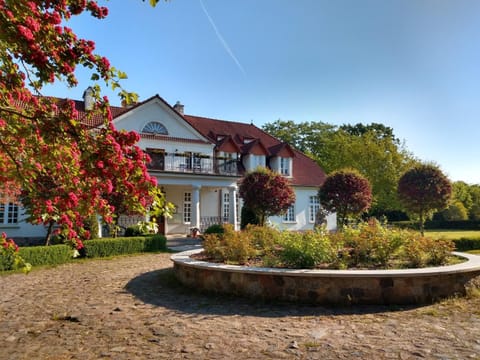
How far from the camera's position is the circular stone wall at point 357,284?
6094 millimetres

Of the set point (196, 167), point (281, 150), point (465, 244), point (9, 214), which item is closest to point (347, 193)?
point (465, 244)

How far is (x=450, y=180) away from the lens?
20484 mm

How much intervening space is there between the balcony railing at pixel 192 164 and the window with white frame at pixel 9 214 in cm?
749

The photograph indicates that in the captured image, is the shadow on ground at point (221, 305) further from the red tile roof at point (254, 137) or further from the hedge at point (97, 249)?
the red tile roof at point (254, 137)

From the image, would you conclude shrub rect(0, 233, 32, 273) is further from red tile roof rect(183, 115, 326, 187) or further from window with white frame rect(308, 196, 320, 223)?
window with white frame rect(308, 196, 320, 223)

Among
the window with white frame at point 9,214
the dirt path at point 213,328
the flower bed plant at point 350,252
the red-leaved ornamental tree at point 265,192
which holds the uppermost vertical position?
the red-leaved ornamental tree at point 265,192

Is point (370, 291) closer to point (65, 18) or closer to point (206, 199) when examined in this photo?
point (65, 18)

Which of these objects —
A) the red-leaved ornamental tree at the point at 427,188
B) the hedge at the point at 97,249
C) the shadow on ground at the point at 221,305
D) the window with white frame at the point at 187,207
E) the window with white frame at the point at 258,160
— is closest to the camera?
the shadow on ground at the point at 221,305

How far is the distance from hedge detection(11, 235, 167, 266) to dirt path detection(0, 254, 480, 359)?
14.2 ft

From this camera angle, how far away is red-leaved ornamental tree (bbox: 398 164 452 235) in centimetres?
2003

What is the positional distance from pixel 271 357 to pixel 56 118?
11.1 ft

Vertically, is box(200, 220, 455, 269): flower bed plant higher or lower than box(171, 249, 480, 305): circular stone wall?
higher

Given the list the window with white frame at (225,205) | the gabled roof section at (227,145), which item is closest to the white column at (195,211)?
the window with white frame at (225,205)

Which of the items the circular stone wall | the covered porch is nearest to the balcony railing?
the covered porch
